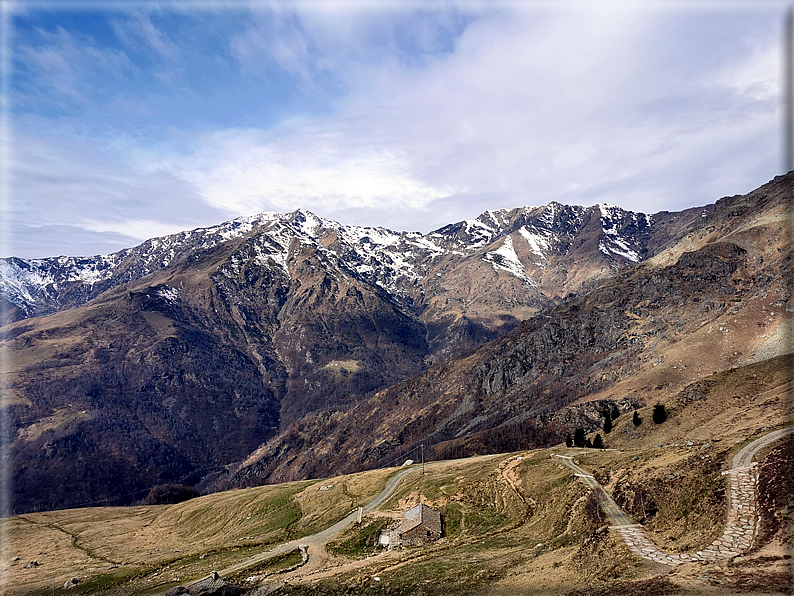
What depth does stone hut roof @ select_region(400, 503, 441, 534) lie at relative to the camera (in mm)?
Result: 59125

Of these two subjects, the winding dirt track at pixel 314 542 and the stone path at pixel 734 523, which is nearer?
the stone path at pixel 734 523

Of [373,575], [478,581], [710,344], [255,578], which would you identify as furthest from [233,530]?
[710,344]

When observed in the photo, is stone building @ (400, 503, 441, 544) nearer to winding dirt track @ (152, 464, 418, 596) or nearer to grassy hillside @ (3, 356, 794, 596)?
grassy hillside @ (3, 356, 794, 596)

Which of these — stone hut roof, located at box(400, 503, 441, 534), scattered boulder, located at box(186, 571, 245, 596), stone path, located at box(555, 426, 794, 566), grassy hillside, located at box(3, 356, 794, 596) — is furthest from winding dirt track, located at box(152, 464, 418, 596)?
stone path, located at box(555, 426, 794, 566)

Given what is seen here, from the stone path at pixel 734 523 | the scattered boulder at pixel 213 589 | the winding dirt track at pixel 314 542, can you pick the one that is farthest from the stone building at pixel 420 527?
the stone path at pixel 734 523

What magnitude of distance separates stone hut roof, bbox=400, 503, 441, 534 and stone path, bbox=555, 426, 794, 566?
23.7 meters

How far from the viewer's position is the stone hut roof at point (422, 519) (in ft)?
194

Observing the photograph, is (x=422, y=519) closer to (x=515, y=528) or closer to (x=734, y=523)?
(x=515, y=528)

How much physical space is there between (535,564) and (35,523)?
16975 cm

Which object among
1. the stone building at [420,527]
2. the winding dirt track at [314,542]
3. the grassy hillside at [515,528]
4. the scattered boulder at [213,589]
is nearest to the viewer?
the grassy hillside at [515,528]

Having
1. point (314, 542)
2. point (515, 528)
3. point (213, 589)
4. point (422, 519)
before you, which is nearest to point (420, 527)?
point (422, 519)

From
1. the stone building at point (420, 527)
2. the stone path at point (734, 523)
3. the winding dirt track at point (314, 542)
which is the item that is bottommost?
the winding dirt track at point (314, 542)

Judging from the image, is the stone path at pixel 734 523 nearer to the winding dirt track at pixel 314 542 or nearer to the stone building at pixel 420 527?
the stone building at pixel 420 527

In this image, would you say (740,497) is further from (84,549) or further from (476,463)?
(84,549)
